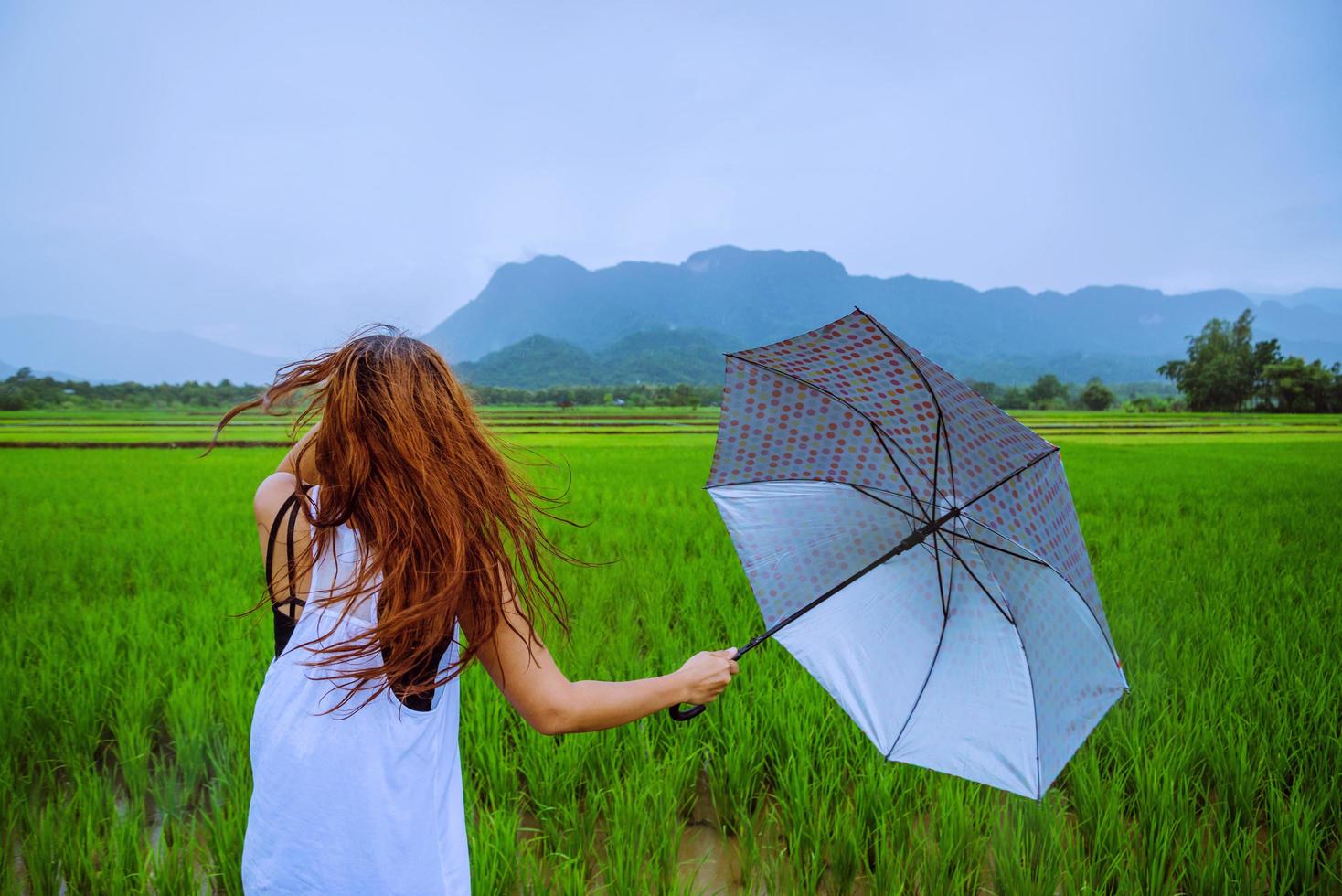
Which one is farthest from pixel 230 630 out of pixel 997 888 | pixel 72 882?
pixel 997 888

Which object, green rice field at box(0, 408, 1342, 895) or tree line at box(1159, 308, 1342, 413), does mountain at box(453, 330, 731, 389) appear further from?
green rice field at box(0, 408, 1342, 895)

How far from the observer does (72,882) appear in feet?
6.05

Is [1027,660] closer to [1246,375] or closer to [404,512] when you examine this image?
[404,512]

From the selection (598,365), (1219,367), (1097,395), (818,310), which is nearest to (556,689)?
(1219,367)

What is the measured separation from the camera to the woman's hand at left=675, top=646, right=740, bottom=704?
112 cm

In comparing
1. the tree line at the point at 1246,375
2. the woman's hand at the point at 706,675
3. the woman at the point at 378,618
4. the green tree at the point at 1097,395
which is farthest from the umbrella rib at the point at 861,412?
the green tree at the point at 1097,395

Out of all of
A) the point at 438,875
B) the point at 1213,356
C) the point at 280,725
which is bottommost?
the point at 438,875

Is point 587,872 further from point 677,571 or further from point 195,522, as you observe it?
point 195,522

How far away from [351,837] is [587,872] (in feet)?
4.22

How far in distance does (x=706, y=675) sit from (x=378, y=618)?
50 centimetres

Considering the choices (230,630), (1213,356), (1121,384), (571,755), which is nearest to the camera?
(571,755)

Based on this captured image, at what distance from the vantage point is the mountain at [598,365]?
50.2m

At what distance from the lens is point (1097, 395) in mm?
24625

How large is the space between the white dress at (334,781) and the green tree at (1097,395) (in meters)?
27.3
